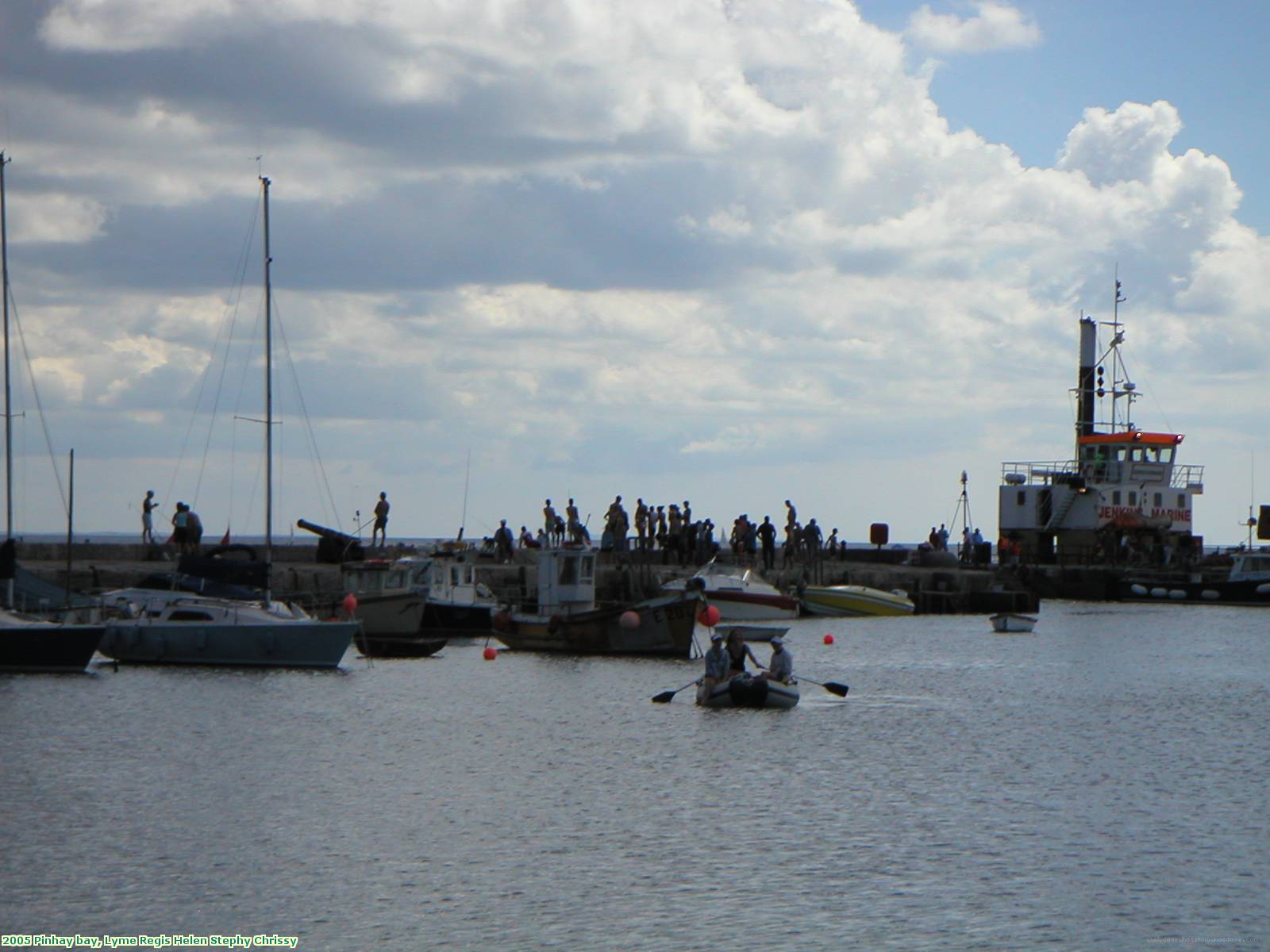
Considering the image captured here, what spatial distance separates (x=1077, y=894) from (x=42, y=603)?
2767 centimetres

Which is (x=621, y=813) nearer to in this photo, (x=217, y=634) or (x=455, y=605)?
(x=217, y=634)

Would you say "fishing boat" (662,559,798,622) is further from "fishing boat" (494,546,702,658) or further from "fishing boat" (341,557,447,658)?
"fishing boat" (341,557,447,658)

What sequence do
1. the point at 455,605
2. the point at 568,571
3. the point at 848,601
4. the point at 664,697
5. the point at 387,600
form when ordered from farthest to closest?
1. the point at 848,601
2. the point at 455,605
3. the point at 387,600
4. the point at 568,571
5. the point at 664,697

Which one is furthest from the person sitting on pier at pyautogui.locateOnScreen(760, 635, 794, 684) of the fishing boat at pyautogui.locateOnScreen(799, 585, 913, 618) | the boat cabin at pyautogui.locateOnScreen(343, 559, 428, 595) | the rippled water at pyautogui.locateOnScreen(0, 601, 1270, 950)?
the fishing boat at pyautogui.locateOnScreen(799, 585, 913, 618)

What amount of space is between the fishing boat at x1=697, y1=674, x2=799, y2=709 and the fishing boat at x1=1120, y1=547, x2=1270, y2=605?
4425 centimetres

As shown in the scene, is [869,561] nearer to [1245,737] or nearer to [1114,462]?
[1114,462]

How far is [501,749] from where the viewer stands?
3033 centimetres

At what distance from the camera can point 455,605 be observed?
174ft

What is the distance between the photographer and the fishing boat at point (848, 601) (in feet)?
Result: 216

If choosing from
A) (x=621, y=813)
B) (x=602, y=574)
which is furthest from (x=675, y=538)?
(x=621, y=813)

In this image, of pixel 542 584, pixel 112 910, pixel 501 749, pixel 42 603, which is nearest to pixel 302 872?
pixel 112 910

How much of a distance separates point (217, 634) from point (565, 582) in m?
10.7

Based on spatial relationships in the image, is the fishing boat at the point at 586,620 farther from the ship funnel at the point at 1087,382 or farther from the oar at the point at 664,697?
the ship funnel at the point at 1087,382

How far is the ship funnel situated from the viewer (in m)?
87.2
